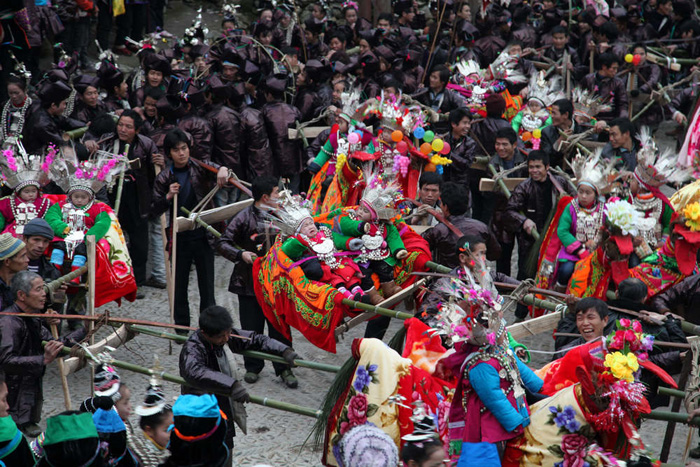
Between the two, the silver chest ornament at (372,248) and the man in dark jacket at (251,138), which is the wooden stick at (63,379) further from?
the man in dark jacket at (251,138)

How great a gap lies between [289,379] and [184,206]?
6.69ft

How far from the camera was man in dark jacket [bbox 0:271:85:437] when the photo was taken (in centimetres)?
565

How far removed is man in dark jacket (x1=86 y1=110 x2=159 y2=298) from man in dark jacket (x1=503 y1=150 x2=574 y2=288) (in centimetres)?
332

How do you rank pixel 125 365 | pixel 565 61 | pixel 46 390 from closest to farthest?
pixel 125 365 < pixel 46 390 < pixel 565 61

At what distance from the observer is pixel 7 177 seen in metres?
7.23

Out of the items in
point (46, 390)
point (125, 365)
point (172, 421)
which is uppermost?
point (172, 421)

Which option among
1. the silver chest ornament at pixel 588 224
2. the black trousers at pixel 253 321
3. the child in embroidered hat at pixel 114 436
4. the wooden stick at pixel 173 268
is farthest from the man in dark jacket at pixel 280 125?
the child in embroidered hat at pixel 114 436

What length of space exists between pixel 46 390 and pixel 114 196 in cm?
253

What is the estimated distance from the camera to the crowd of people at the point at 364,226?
173 inches

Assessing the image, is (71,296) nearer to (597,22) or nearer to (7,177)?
(7,177)

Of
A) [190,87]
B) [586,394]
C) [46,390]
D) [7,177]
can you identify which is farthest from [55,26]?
[586,394]

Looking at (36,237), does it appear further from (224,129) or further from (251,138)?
(251,138)

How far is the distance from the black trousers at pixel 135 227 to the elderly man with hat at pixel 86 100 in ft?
3.16

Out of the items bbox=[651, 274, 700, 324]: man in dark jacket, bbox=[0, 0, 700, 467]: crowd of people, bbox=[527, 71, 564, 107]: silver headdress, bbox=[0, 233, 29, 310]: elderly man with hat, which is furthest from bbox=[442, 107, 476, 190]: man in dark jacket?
bbox=[0, 233, 29, 310]: elderly man with hat
